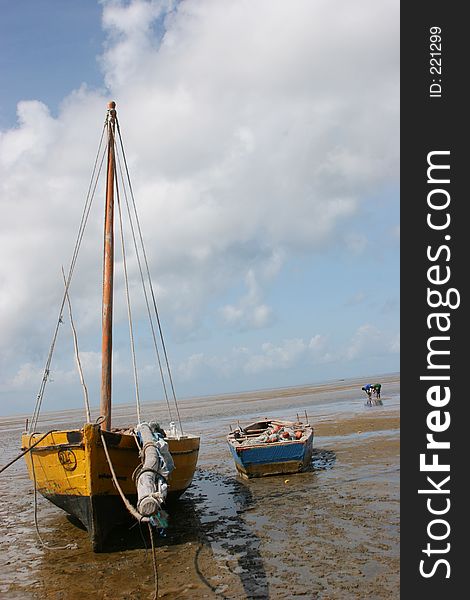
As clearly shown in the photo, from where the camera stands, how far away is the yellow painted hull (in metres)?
10.6

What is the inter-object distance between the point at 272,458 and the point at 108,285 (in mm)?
7302

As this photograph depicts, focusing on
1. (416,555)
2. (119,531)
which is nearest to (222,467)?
(119,531)

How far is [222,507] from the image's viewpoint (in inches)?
536

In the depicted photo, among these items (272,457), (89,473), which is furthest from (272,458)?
(89,473)

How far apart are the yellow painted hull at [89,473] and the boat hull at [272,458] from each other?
5683 mm

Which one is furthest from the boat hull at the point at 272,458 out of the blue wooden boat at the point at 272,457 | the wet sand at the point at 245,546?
the wet sand at the point at 245,546

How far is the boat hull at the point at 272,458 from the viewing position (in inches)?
647

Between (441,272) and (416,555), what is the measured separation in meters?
4.18

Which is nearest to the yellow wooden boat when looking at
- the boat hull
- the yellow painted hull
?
the yellow painted hull

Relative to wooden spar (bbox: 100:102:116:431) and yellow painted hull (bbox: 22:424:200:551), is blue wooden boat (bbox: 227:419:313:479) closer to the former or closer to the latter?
wooden spar (bbox: 100:102:116:431)

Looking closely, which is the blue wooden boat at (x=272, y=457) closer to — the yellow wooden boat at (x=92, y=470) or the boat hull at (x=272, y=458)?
the boat hull at (x=272, y=458)

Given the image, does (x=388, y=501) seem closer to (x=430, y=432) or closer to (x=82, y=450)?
(x=430, y=432)

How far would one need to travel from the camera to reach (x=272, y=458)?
16.6 metres

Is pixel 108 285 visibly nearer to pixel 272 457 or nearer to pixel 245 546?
pixel 272 457
